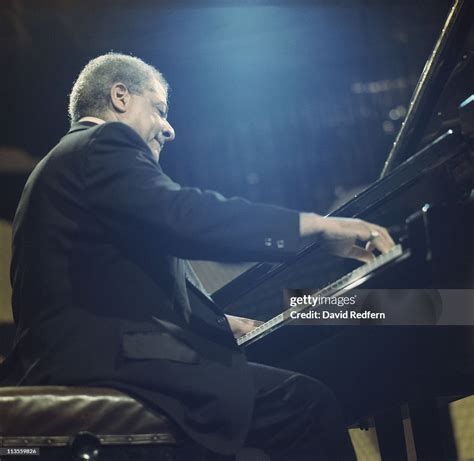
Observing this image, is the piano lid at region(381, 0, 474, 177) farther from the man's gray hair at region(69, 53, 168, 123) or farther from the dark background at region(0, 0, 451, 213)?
the dark background at region(0, 0, 451, 213)

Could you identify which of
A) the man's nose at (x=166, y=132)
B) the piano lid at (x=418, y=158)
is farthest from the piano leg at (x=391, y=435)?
the man's nose at (x=166, y=132)

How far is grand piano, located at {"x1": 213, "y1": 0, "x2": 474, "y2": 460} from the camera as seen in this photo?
152 cm

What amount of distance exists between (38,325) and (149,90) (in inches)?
26.9

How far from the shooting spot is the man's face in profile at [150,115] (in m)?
1.80

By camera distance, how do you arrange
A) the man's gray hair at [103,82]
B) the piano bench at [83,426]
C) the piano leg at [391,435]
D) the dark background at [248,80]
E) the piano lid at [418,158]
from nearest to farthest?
the piano bench at [83,426], the man's gray hair at [103,82], the piano lid at [418,158], the piano leg at [391,435], the dark background at [248,80]

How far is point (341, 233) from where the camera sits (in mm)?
1520

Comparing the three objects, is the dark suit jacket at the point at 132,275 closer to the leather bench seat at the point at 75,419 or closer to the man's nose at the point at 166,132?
the leather bench seat at the point at 75,419

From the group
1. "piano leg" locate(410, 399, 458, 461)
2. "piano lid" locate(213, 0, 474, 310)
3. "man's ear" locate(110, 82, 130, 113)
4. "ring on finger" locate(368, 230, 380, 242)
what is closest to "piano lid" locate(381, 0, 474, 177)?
"piano lid" locate(213, 0, 474, 310)

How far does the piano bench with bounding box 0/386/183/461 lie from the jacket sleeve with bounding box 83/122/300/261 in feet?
1.10

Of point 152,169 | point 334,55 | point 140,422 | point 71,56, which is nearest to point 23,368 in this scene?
point 140,422

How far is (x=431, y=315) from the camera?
1.90 m

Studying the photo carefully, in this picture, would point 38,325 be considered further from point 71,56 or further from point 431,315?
point 71,56

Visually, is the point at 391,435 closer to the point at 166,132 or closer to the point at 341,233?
the point at 341,233

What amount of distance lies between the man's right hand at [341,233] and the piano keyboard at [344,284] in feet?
0.16
